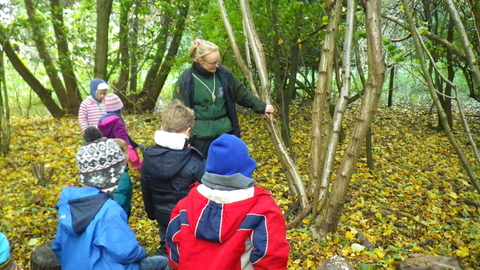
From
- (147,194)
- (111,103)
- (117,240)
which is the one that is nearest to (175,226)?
(117,240)

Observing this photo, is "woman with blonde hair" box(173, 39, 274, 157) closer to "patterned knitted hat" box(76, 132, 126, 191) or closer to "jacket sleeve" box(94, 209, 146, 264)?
"patterned knitted hat" box(76, 132, 126, 191)

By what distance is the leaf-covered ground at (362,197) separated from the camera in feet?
12.5

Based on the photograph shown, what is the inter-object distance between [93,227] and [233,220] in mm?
826

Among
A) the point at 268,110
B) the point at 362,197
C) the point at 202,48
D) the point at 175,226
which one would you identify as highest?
the point at 202,48

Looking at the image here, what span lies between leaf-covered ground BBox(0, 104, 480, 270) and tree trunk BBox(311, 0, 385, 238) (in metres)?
0.20

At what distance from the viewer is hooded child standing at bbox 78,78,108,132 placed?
4863 millimetres

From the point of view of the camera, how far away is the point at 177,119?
279cm

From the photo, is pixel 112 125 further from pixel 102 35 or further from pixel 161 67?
pixel 161 67


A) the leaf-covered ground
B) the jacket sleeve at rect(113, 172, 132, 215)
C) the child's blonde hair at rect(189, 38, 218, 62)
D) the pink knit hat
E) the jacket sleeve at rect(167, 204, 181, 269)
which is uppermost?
the child's blonde hair at rect(189, 38, 218, 62)

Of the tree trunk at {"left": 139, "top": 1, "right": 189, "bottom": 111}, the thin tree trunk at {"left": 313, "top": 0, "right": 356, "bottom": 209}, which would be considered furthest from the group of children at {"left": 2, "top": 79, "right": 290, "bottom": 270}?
the tree trunk at {"left": 139, "top": 1, "right": 189, "bottom": 111}

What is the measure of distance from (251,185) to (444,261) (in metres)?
2.16

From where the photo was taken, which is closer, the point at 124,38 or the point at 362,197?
the point at 362,197

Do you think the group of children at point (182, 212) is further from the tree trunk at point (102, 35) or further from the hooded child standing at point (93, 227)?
the tree trunk at point (102, 35)

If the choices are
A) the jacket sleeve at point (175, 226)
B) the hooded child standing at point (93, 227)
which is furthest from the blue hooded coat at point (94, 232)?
the jacket sleeve at point (175, 226)
